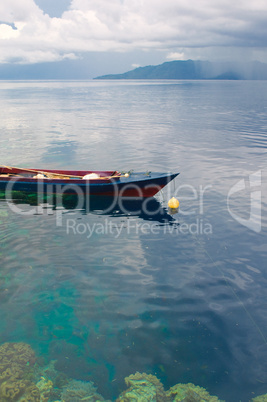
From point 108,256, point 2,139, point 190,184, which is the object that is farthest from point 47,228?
point 2,139

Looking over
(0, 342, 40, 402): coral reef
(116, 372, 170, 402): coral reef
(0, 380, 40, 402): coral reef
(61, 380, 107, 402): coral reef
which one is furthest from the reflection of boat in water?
(0, 380, 40, 402): coral reef

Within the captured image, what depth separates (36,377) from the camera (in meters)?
8.61

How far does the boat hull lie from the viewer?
20094 millimetres

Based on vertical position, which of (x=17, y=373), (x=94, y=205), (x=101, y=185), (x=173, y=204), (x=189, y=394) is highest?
(x=101, y=185)

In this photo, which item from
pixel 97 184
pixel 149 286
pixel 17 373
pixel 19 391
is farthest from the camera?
pixel 97 184

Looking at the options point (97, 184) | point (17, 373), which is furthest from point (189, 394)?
point (97, 184)

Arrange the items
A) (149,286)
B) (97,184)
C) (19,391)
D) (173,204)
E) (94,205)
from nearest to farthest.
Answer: (19,391) < (149,286) < (173,204) < (97,184) < (94,205)

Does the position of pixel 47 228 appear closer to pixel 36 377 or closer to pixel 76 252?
pixel 76 252

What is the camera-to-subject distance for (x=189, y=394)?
8.11 m

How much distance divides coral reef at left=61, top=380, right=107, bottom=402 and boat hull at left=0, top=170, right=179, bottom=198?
523 inches

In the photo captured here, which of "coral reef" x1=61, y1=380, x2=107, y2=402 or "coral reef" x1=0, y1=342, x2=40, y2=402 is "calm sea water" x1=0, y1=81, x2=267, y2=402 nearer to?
"coral reef" x1=61, y1=380, x2=107, y2=402

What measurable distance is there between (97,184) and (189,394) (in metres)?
14.3

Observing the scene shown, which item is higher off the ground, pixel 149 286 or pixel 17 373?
pixel 149 286

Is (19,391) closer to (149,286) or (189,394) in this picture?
(189,394)
